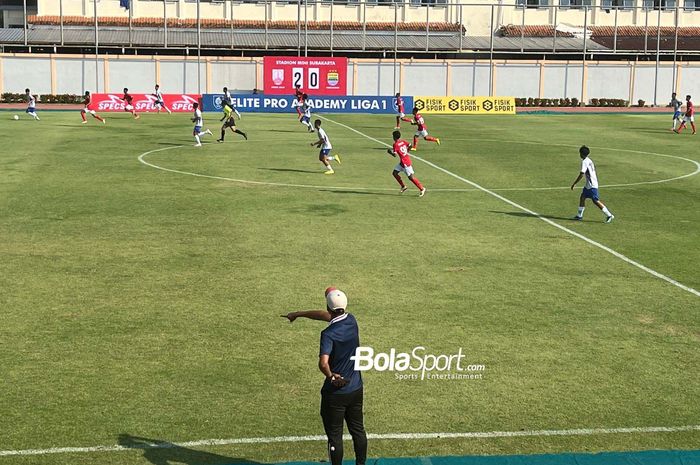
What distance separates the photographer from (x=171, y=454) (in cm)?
1101

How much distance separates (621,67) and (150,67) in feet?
145

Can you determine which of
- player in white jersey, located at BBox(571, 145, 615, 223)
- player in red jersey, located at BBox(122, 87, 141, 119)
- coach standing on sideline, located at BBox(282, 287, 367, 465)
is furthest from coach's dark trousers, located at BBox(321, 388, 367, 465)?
player in red jersey, located at BBox(122, 87, 141, 119)

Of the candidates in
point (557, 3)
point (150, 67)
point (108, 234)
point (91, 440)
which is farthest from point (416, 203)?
point (557, 3)

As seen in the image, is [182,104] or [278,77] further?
[278,77]

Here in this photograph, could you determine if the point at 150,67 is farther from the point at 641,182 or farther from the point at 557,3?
the point at 641,182

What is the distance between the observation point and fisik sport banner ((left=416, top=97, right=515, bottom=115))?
73375 millimetres

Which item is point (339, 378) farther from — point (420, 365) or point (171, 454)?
point (420, 365)

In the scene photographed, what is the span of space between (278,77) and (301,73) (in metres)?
2.02

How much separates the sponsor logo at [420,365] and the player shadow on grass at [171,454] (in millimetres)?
3498

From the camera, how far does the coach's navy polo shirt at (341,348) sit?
9867 mm

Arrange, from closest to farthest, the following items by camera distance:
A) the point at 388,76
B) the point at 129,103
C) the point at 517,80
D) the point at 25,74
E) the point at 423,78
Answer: the point at 129,103 < the point at 25,74 < the point at 388,76 < the point at 423,78 < the point at 517,80

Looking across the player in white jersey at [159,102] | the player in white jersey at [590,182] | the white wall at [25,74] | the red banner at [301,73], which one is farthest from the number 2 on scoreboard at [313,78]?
the player in white jersey at [590,182]

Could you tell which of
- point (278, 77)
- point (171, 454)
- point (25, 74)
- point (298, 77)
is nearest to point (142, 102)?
point (278, 77)

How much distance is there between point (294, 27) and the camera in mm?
91750
